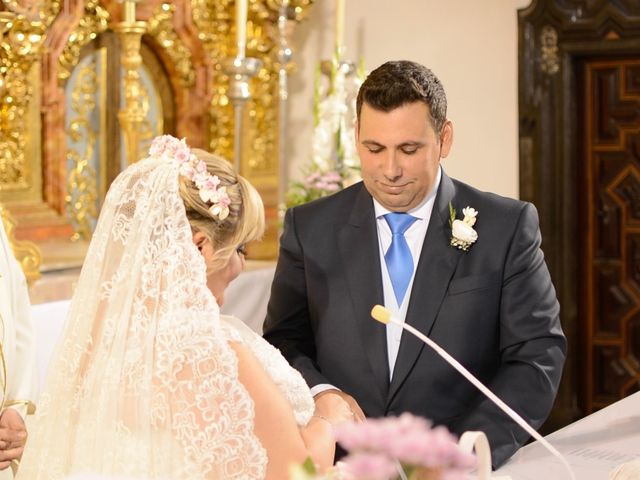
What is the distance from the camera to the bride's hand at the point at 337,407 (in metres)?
2.61

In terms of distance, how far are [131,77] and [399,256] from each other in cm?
311

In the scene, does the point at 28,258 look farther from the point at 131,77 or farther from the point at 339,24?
the point at 339,24

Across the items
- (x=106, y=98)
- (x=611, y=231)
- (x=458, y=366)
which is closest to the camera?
(x=458, y=366)

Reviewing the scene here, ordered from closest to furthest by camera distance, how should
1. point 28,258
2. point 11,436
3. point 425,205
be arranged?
point 425,205
point 11,436
point 28,258

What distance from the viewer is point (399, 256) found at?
9.79 ft

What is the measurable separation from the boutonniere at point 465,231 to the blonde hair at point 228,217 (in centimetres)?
54

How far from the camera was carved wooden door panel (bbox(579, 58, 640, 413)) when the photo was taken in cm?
693

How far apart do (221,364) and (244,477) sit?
234mm

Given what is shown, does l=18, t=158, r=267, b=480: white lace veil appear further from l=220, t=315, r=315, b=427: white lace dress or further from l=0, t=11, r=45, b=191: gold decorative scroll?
l=0, t=11, r=45, b=191: gold decorative scroll

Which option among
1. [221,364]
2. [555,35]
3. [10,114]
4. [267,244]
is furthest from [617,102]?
[221,364]

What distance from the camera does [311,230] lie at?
120 inches

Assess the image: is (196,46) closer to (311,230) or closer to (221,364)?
(311,230)

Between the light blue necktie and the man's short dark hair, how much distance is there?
27 cm

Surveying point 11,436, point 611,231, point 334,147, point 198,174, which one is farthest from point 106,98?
point 198,174
